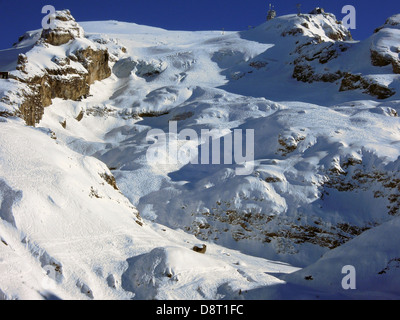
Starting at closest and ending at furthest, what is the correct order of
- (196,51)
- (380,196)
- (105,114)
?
(380,196)
(105,114)
(196,51)

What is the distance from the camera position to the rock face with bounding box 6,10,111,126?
1696 inches

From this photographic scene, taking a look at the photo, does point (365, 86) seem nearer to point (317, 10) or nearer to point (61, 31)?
point (61, 31)

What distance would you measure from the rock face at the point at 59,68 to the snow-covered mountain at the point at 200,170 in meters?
0.23

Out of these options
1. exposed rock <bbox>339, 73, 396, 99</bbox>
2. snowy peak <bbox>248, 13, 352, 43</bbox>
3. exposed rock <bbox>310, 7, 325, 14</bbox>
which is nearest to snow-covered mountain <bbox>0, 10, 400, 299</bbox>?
exposed rock <bbox>339, 73, 396, 99</bbox>

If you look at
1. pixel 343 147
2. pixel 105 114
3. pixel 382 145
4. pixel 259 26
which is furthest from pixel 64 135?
pixel 259 26

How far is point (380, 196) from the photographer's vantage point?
2992 centimetres

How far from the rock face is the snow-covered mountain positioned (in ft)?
0.76

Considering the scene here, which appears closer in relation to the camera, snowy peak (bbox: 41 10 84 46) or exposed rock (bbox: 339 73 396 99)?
exposed rock (bbox: 339 73 396 99)

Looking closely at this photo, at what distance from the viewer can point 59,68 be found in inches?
2056

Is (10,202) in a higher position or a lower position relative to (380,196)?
higher

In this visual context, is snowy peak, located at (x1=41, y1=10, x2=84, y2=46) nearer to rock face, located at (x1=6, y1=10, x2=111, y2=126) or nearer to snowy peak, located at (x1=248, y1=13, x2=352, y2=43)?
rock face, located at (x1=6, y1=10, x2=111, y2=126)

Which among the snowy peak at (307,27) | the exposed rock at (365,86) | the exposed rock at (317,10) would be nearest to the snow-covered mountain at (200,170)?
the exposed rock at (365,86)
